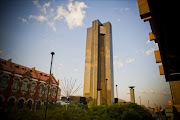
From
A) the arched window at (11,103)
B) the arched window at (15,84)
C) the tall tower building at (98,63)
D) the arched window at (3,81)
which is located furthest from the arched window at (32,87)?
the tall tower building at (98,63)

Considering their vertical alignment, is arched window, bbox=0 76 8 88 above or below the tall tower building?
below

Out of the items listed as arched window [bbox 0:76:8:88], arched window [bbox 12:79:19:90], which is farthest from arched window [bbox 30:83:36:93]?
arched window [bbox 0:76:8:88]

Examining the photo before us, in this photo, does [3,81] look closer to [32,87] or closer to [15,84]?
[15,84]

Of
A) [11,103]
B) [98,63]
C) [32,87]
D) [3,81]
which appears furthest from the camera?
[98,63]

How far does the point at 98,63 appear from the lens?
9725 cm

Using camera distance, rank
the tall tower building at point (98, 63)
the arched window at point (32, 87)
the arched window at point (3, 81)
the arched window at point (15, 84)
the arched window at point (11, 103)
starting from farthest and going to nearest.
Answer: the tall tower building at point (98, 63), the arched window at point (32, 87), the arched window at point (15, 84), the arched window at point (11, 103), the arched window at point (3, 81)

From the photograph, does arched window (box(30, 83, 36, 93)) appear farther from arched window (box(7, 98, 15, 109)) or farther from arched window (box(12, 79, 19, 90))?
arched window (box(7, 98, 15, 109))

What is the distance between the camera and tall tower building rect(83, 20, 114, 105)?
88.5m

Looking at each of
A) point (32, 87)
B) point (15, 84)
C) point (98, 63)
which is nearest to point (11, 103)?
point (15, 84)

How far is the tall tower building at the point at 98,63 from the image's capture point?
88.5 meters

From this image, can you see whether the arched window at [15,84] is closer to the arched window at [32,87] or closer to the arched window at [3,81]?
the arched window at [3,81]

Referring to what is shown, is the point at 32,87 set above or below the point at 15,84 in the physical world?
below

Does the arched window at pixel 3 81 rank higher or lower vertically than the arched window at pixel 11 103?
higher

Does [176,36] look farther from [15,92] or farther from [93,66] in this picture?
[93,66]
